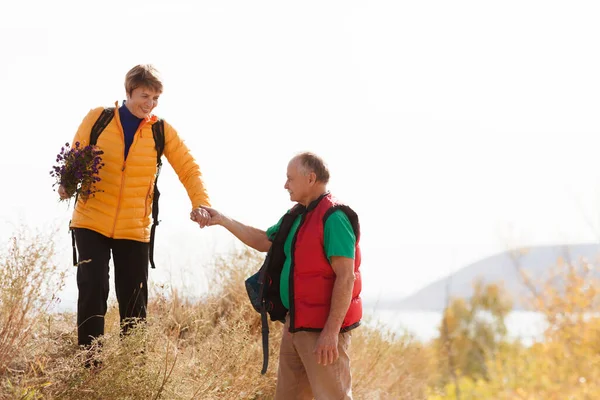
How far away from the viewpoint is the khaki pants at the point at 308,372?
3.25 metres

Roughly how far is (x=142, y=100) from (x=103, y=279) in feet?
3.70

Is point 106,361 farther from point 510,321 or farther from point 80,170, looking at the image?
point 510,321

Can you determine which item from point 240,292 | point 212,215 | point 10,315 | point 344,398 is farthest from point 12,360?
point 240,292

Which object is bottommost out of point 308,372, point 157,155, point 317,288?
point 308,372

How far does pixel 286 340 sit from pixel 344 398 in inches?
15.9

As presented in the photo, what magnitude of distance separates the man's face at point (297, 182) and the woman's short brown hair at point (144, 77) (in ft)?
4.10

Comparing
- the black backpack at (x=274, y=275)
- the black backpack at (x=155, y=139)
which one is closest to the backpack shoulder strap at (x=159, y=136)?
the black backpack at (x=155, y=139)

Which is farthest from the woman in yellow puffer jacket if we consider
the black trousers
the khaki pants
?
the khaki pants

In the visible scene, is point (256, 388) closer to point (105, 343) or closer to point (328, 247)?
point (105, 343)

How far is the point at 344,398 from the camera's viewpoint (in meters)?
3.27

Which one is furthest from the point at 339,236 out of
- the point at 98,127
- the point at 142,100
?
the point at 98,127

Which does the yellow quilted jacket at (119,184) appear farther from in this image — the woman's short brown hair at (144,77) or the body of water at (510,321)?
the body of water at (510,321)

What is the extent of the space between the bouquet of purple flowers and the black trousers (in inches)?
9.8

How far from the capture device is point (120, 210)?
430cm
